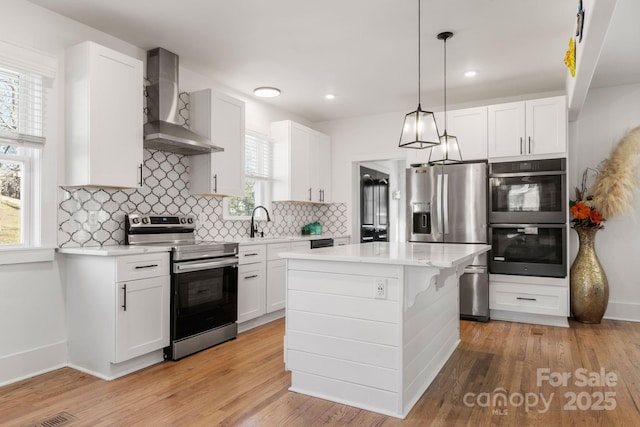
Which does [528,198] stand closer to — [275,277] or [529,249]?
[529,249]

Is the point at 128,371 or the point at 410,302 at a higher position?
the point at 410,302

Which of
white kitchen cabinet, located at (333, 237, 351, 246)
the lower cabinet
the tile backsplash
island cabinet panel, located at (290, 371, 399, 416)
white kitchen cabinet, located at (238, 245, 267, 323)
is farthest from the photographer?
white kitchen cabinet, located at (333, 237, 351, 246)

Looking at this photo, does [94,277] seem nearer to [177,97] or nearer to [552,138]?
[177,97]

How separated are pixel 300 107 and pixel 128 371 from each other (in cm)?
380

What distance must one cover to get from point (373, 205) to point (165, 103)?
4169 millimetres

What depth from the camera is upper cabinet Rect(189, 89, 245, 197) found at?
400 centimetres

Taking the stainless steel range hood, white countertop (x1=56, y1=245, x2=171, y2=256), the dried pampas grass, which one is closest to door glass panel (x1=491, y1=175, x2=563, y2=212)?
the dried pampas grass

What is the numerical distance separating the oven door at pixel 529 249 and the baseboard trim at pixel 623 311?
954 millimetres

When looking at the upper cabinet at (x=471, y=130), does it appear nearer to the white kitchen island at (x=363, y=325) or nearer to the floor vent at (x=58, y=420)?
the white kitchen island at (x=363, y=325)

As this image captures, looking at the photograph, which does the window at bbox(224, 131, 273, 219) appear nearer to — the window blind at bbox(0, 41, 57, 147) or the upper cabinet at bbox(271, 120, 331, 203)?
the upper cabinet at bbox(271, 120, 331, 203)

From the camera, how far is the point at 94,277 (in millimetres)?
2943

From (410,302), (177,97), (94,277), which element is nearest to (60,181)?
(94,277)

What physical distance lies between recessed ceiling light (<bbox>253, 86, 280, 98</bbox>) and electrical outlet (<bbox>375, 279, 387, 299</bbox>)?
3115 mm

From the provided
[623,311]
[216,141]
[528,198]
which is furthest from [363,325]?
[623,311]
